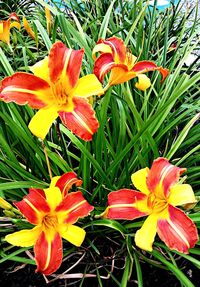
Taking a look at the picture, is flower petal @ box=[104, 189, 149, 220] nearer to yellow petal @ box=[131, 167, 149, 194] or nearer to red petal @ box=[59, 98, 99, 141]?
yellow petal @ box=[131, 167, 149, 194]

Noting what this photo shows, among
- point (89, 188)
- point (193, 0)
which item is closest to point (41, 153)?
point (89, 188)

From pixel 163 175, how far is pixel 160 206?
0.07 metres

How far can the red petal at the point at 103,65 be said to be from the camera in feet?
3.56

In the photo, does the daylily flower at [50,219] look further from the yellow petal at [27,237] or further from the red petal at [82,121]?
the red petal at [82,121]

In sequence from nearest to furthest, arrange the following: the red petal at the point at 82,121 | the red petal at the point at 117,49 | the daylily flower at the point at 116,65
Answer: the red petal at the point at 82,121 < the daylily flower at the point at 116,65 < the red petal at the point at 117,49

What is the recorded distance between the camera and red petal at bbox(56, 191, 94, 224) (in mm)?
1095

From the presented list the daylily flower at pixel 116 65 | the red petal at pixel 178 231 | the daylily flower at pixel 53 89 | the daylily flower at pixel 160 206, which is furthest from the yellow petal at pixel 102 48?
the red petal at pixel 178 231

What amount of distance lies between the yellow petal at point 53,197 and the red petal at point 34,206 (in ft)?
0.04

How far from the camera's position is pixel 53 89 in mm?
1082

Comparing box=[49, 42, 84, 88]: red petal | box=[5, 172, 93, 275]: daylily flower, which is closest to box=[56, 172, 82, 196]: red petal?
box=[5, 172, 93, 275]: daylily flower

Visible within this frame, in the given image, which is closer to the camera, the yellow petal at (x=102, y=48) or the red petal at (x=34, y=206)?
the red petal at (x=34, y=206)

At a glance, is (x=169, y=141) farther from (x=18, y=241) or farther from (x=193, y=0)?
(x=193, y=0)

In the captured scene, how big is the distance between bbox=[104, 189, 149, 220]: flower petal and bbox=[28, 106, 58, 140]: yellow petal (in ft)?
0.70

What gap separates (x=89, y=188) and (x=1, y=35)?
1.89 ft
